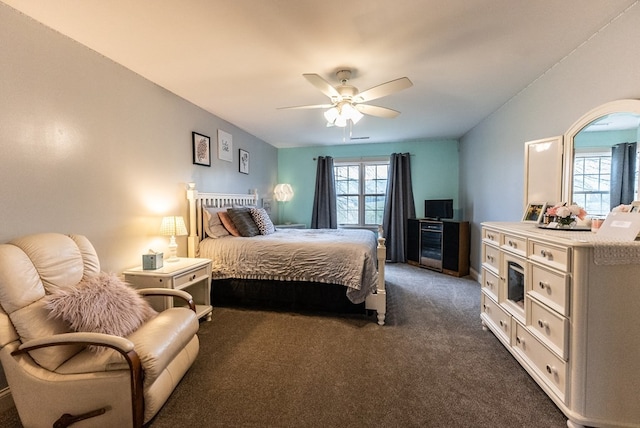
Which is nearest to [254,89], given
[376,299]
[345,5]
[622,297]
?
[345,5]

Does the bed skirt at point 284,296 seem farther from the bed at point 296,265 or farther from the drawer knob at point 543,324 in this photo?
the drawer knob at point 543,324

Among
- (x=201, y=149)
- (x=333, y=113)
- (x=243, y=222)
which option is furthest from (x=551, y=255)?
(x=201, y=149)

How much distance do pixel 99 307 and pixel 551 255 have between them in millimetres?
2570

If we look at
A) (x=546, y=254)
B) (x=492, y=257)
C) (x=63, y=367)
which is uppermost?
(x=546, y=254)

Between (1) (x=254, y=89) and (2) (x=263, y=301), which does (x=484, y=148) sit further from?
(2) (x=263, y=301)

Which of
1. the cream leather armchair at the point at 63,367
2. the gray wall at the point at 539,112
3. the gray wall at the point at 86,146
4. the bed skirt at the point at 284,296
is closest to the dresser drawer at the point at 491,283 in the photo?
the gray wall at the point at 539,112

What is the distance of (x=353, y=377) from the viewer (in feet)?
6.23

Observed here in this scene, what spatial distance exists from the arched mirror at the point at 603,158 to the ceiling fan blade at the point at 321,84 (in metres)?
1.87

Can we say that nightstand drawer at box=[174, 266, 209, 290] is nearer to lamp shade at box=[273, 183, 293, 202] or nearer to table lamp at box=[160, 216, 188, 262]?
table lamp at box=[160, 216, 188, 262]

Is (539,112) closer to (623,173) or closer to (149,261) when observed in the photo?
(623,173)

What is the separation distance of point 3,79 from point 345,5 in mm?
2106

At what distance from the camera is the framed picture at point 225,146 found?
12.9 feet

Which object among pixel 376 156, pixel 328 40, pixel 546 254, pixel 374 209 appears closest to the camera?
pixel 546 254

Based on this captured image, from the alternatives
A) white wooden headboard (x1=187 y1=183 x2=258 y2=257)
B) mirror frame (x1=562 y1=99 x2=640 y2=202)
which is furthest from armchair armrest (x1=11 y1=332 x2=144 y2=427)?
mirror frame (x1=562 y1=99 x2=640 y2=202)
